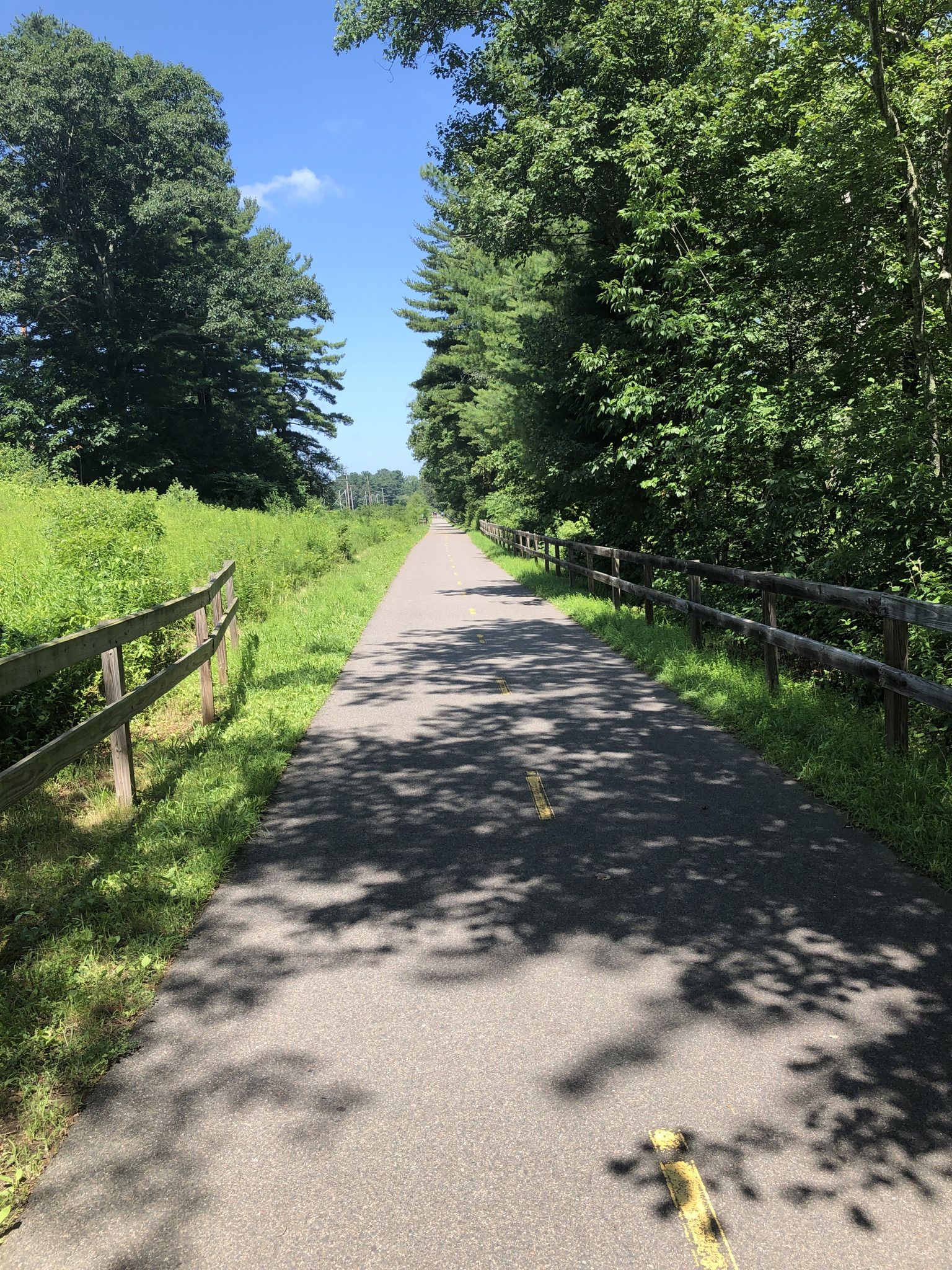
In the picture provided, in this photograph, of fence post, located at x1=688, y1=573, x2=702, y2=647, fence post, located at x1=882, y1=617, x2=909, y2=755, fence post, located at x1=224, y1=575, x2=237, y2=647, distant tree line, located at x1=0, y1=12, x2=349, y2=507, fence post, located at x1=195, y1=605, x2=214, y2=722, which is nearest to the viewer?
fence post, located at x1=882, y1=617, x2=909, y2=755

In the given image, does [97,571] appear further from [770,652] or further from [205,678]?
[770,652]

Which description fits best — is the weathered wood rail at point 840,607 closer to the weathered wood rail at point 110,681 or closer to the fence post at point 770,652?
the fence post at point 770,652

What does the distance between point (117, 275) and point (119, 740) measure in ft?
154

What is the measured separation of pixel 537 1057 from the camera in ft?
10.9

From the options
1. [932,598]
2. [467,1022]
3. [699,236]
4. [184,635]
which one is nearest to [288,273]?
[699,236]

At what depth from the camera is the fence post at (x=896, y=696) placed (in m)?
6.43

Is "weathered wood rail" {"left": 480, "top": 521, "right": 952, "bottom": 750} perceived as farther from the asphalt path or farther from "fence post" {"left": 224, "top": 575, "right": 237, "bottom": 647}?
"fence post" {"left": 224, "top": 575, "right": 237, "bottom": 647}

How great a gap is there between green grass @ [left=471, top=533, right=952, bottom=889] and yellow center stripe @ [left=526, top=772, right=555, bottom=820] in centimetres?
190

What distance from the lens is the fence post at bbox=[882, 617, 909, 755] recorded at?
6.43 metres

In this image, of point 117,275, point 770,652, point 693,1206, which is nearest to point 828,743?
point 770,652

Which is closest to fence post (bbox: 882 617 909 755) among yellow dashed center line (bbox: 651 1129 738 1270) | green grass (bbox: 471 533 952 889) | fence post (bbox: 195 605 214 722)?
green grass (bbox: 471 533 952 889)

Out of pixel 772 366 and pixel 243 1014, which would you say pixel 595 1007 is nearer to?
pixel 243 1014

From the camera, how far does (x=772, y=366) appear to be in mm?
15016

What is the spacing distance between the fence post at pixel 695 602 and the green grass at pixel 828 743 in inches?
5.4
